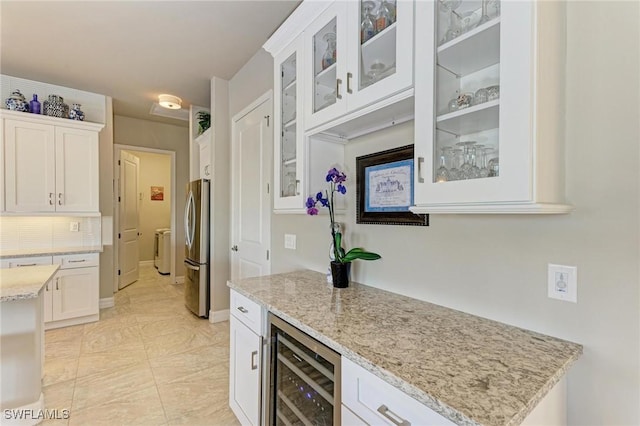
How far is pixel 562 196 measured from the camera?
3.42 feet

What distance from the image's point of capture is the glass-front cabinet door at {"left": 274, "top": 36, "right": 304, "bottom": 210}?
6.28ft

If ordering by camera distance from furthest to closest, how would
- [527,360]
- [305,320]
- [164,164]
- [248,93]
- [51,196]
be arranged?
[164,164] < [51,196] < [248,93] < [305,320] < [527,360]

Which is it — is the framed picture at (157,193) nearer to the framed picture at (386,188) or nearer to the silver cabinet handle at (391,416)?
the framed picture at (386,188)

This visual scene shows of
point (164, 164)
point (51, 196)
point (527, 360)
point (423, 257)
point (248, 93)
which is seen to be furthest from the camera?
point (164, 164)

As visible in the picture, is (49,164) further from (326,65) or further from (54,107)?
(326,65)

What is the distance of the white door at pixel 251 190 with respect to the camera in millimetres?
2904

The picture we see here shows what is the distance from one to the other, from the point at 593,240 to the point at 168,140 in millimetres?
5920

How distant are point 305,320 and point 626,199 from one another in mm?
1168

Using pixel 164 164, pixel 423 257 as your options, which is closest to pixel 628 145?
pixel 423 257

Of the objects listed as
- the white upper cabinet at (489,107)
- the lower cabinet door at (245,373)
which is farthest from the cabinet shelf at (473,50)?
the lower cabinet door at (245,373)

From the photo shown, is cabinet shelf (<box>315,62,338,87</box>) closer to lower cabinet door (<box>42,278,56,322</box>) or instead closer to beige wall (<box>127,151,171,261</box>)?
lower cabinet door (<box>42,278,56,322</box>)

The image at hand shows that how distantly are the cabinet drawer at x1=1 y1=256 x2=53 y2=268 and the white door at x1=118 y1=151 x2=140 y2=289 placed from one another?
177 cm

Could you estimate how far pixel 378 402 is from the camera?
918mm

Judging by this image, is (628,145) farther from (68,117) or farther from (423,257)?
(68,117)
